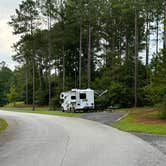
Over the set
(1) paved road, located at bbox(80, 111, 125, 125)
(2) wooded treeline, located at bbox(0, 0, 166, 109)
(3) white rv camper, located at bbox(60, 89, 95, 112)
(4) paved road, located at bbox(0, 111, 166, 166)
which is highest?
(2) wooded treeline, located at bbox(0, 0, 166, 109)

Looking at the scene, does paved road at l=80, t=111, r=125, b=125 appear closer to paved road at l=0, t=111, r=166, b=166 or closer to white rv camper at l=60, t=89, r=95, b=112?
white rv camper at l=60, t=89, r=95, b=112

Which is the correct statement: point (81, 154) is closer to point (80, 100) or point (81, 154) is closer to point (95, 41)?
point (80, 100)

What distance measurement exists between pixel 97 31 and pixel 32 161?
60292 mm

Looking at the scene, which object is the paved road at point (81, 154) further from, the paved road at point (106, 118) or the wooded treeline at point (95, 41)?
the wooded treeline at point (95, 41)

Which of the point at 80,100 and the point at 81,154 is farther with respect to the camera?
the point at 80,100

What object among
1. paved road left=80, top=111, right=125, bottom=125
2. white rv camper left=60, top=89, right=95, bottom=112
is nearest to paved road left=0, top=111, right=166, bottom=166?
paved road left=80, top=111, right=125, bottom=125

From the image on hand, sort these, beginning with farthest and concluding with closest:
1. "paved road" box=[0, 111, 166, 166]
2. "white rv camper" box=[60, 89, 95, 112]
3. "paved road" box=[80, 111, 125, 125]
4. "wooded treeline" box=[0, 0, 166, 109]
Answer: "wooded treeline" box=[0, 0, 166, 109] < "white rv camper" box=[60, 89, 95, 112] < "paved road" box=[80, 111, 125, 125] < "paved road" box=[0, 111, 166, 166]

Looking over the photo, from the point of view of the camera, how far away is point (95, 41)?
74.0 metres

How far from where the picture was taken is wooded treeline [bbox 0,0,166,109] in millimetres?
55625

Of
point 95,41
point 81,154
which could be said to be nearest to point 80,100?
point 95,41

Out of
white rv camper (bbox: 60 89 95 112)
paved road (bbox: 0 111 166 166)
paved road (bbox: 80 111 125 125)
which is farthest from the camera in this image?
Result: white rv camper (bbox: 60 89 95 112)

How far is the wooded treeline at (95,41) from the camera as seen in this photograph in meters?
55.6

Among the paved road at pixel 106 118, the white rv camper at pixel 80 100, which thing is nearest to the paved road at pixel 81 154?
the paved road at pixel 106 118

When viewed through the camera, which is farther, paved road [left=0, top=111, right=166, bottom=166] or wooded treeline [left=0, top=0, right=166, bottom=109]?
wooded treeline [left=0, top=0, right=166, bottom=109]
